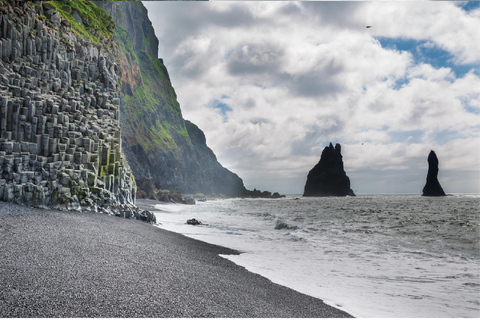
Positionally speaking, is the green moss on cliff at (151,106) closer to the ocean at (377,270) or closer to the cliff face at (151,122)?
the cliff face at (151,122)

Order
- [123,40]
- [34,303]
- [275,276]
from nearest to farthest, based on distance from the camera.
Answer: [34,303] → [275,276] → [123,40]

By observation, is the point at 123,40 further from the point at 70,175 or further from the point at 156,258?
the point at 156,258

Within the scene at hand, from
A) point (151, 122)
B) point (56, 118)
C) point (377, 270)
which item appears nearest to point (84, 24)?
point (56, 118)

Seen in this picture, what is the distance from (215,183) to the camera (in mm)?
181375

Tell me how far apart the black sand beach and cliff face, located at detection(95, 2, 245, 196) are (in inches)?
3097

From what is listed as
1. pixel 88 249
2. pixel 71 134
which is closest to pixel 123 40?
pixel 71 134

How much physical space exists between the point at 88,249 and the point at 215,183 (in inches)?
6820

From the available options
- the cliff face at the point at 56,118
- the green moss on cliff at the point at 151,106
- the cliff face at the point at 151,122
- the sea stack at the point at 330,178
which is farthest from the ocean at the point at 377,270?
the sea stack at the point at 330,178

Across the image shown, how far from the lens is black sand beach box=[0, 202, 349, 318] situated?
5.37 m

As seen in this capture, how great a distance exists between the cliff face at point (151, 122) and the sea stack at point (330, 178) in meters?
50.7

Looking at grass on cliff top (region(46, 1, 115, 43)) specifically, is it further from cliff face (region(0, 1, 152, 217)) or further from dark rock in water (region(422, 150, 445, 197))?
dark rock in water (region(422, 150, 445, 197))

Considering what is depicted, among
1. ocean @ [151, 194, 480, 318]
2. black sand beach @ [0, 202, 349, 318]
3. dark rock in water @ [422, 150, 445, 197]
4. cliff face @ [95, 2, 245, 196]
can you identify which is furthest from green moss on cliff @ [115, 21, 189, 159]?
dark rock in water @ [422, 150, 445, 197]

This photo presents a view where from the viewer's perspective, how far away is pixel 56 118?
63.2 feet

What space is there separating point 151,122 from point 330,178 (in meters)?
123
